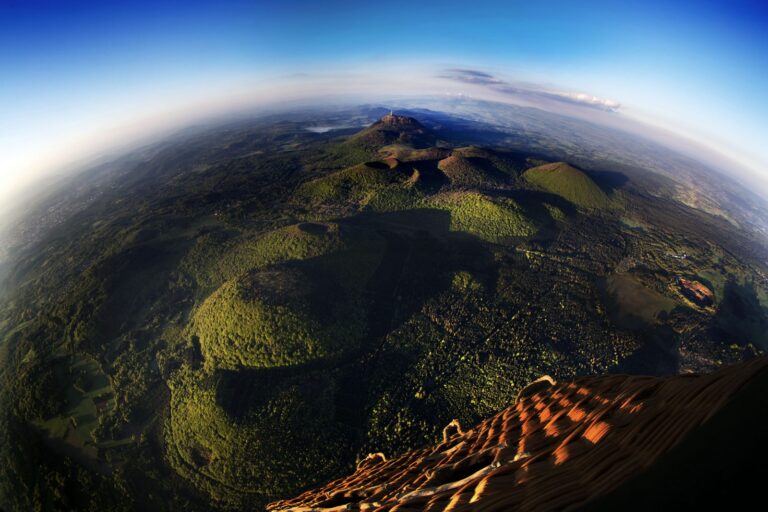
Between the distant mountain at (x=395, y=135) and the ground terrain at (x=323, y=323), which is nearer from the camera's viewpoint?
the ground terrain at (x=323, y=323)

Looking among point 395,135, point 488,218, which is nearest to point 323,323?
point 488,218

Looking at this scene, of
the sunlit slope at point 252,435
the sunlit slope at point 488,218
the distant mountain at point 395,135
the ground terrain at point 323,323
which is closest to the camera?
the sunlit slope at point 252,435

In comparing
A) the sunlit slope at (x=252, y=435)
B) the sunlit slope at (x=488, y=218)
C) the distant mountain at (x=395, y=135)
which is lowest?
the sunlit slope at (x=252, y=435)

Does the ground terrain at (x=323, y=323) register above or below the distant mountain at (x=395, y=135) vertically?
below

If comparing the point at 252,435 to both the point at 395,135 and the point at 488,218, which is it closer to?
the point at 488,218

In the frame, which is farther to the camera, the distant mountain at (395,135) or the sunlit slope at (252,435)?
the distant mountain at (395,135)

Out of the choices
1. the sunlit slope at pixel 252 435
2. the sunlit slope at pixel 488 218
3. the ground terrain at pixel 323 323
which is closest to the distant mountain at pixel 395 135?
the ground terrain at pixel 323 323

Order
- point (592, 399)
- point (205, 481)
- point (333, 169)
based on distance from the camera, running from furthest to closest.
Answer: point (333, 169) → point (205, 481) → point (592, 399)

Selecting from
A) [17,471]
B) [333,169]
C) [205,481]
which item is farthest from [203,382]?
[333,169]

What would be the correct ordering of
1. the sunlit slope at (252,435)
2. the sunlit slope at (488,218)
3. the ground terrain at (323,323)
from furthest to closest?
the sunlit slope at (488,218), the ground terrain at (323,323), the sunlit slope at (252,435)

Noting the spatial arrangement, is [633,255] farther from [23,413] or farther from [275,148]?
[275,148]

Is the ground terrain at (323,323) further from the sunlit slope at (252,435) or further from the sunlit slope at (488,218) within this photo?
the sunlit slope at (488,218)
